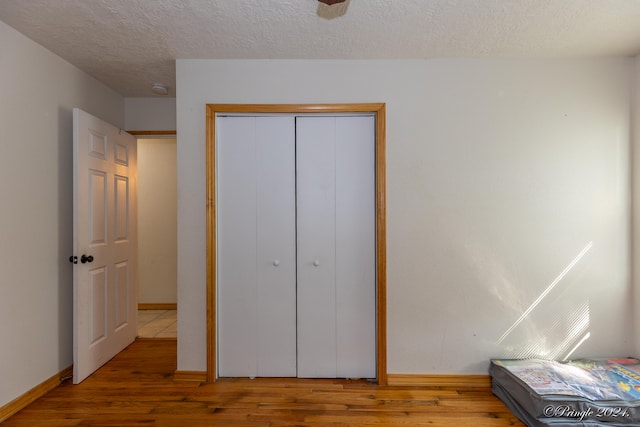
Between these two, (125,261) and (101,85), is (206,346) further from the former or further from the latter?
(101,85)

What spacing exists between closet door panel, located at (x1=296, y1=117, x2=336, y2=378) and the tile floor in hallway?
1600 millimetres

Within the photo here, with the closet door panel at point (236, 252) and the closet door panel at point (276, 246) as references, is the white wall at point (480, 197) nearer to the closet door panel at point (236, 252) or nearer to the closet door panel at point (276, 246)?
the closet door panel at point (236, 252)

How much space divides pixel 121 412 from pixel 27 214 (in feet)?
4.42

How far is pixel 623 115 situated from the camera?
2.41 meters

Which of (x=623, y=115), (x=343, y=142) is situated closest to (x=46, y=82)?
(x=343, y=142)

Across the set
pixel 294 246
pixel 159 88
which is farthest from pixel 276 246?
pixel 159 88

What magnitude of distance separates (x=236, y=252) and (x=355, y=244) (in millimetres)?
850

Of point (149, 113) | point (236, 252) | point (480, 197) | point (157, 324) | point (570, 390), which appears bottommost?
point (157, 324)

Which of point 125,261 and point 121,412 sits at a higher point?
point 125,261

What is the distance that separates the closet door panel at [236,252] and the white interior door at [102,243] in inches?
37.0

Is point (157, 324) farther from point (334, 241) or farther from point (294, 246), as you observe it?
point (334, 241)

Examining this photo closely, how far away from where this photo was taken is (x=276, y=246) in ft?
8.23

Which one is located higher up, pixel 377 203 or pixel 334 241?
pixel 377 203

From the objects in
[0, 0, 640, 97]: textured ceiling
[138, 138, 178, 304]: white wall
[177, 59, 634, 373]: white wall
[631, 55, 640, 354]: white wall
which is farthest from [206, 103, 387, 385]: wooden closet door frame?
[138, 138, 178, 304]: white wall
